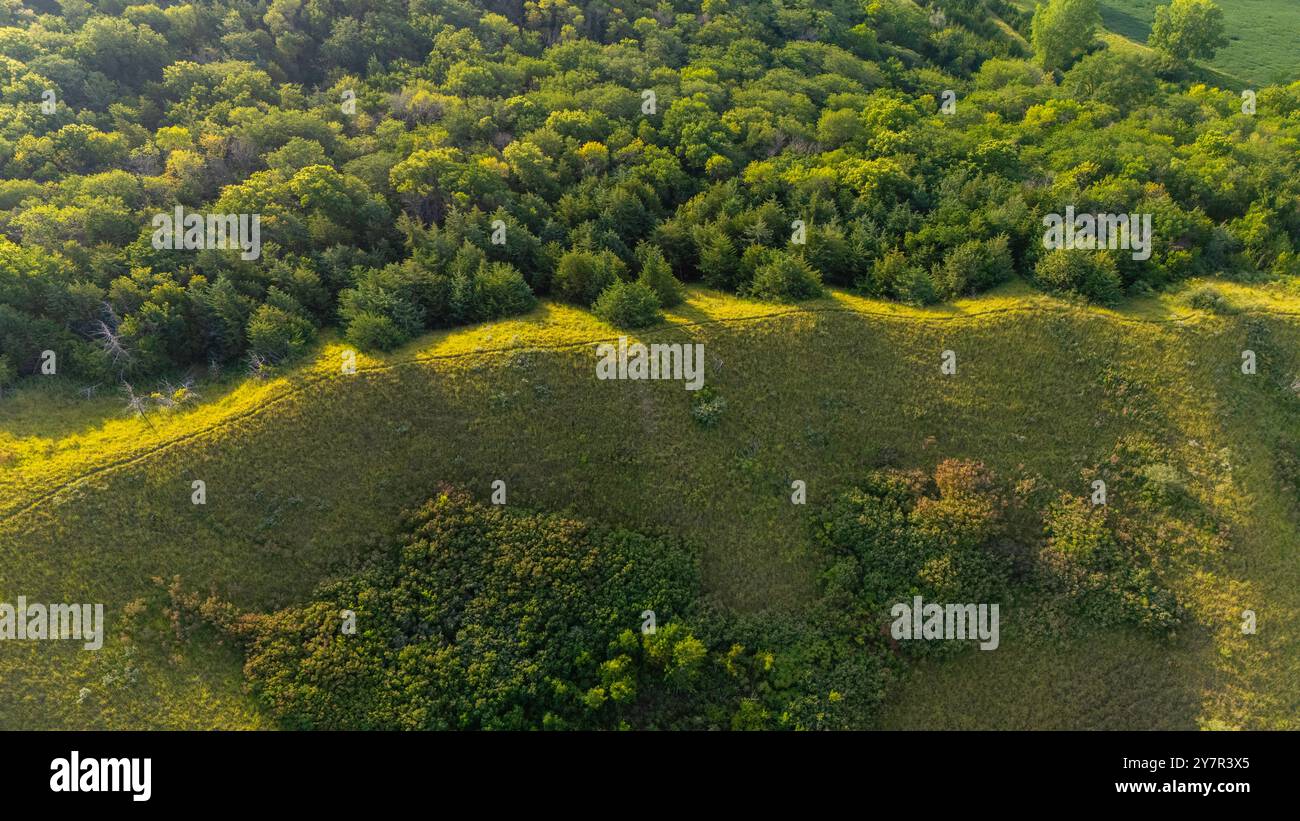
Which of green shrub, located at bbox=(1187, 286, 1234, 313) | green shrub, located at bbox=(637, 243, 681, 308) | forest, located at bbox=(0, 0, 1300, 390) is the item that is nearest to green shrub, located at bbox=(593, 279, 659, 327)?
forest, located at bbox=(0, 0, 1300, 390)

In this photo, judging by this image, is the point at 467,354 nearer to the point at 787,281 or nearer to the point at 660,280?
the point at 660,280

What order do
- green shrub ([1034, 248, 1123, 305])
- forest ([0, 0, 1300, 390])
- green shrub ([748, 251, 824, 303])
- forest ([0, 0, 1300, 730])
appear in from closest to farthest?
1. forest ([0, 0, 1300, 730])
2. forest ([0, 0, 1300, 390])
3. green shrub ([1034, 248, 1123, 305])
4. green shrub ([748, 251, 824, 303])

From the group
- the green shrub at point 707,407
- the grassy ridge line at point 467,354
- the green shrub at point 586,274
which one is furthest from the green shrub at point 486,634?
the green shrub at point 586,274

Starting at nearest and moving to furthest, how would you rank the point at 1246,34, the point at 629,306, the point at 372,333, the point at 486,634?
1. the point at 486,634
2. the point at 372,333
3. the point at 629,306
4. the point at 1246,34

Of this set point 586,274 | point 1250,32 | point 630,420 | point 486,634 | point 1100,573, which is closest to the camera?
point 486,634

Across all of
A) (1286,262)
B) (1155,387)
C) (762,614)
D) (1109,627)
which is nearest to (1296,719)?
(1109,627)

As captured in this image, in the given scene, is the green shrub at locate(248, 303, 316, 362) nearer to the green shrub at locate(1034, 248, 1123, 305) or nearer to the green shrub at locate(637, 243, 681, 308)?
the green shrub at locate(637, 243, 681, 308)

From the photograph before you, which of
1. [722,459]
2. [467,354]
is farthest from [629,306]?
[722,459]
